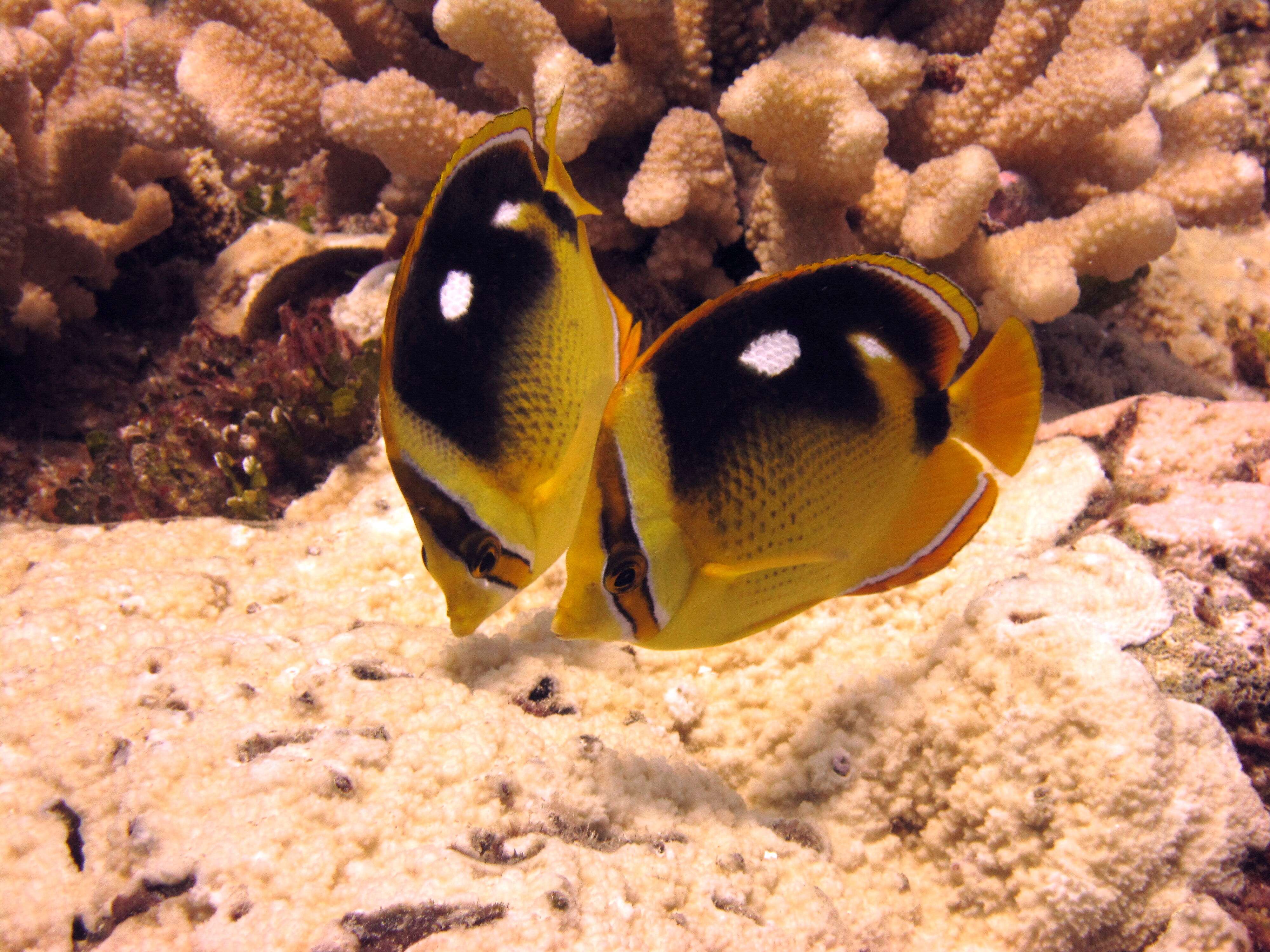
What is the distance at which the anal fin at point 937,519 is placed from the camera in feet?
5.43

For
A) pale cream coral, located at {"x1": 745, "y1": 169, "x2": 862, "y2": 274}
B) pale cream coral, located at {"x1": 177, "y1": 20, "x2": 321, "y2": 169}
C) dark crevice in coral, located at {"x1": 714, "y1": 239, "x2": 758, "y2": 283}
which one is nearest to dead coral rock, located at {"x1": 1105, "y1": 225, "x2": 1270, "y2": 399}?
pale cream coral, located at {"x1": 745, "y1": 169, "x2": 862, "y2": 274}

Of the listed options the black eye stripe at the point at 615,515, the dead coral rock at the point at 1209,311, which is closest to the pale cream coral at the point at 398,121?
the black eye stripe at the point at 615,515

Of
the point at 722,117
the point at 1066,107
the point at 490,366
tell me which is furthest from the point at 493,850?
the point at 1066,107

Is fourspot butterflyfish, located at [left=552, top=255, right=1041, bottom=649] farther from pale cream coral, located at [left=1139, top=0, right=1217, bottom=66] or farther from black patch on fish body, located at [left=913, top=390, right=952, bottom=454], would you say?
pale cream coral, located at [left=1139, top=0, right=1217, bottom=66]

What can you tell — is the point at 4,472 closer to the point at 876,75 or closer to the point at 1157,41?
the point at 876,75

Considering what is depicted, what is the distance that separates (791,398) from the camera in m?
1.47

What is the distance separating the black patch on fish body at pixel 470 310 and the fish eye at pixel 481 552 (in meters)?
0.18

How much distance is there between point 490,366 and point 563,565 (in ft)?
4.38

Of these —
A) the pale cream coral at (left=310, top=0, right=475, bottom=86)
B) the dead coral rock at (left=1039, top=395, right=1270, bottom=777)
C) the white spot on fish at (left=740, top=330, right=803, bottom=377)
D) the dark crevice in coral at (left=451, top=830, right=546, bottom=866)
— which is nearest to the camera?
the white spot on fish at (left=740, top=330, right=803, bottom=377)

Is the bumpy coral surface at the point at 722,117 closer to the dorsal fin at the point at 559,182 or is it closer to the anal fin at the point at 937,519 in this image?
the dorsal fin at the point at 559,182

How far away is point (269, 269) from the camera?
450cm

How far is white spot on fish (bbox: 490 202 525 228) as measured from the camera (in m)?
1.68

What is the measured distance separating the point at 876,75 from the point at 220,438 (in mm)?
3409

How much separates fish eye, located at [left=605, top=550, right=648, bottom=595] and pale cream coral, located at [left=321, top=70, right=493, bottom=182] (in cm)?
242
